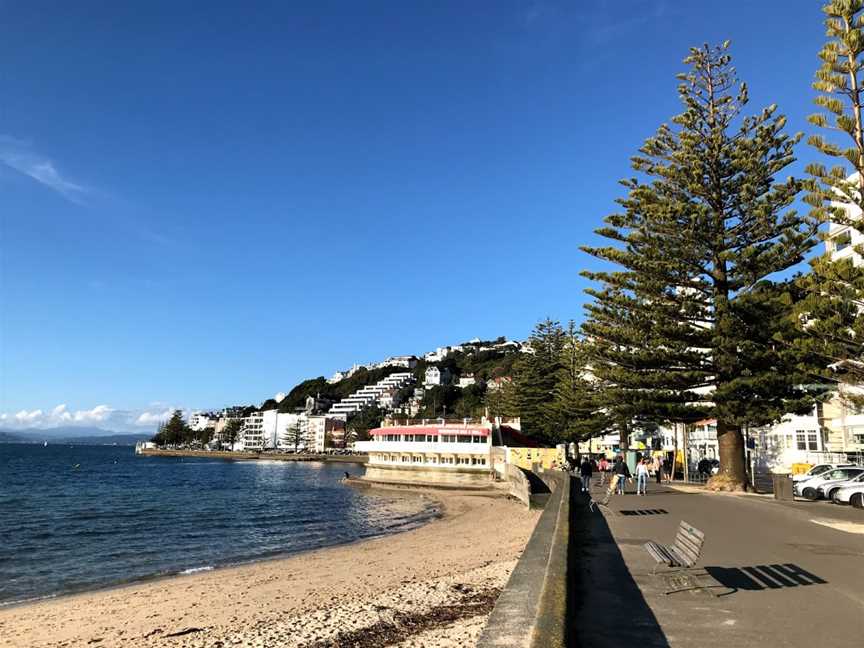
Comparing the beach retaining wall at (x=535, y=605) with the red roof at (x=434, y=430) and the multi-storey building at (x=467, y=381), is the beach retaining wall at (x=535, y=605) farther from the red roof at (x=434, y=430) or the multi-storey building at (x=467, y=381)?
the multi-storey building at (x=467, y=381)

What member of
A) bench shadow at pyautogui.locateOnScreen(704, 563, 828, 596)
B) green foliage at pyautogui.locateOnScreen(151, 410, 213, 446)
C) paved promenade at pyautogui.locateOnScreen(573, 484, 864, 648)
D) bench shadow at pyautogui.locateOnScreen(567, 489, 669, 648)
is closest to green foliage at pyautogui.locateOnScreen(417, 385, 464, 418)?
green foliage at pyautogui.locateOnScreen(151, 410, 213, 446)

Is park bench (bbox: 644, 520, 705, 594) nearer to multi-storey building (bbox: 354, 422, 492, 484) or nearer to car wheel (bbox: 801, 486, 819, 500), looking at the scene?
car wheel (bbox: 801, 486, 819, 500)

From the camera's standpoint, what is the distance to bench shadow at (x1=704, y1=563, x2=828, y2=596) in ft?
22.7

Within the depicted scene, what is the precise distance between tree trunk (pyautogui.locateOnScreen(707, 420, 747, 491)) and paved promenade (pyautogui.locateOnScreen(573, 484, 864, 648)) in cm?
810

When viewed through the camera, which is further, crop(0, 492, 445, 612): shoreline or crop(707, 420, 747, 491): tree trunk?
crop(707, 420, 747, 491): tree trunk

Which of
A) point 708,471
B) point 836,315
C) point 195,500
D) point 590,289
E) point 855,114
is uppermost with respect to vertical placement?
point 855,114

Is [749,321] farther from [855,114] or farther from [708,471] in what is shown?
[708,471]

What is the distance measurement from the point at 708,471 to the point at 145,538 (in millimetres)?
25693

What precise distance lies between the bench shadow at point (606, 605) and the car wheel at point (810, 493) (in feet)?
41.0

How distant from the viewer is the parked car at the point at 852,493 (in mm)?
16719

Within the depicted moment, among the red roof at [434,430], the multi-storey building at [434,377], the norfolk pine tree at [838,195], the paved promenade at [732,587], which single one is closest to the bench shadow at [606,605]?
the paved promenade at [732,587]

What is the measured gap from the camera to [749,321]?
67.3ft

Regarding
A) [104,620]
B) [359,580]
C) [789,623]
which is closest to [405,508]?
[359,580]

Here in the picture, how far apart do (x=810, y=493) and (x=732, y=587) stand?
581 inches
